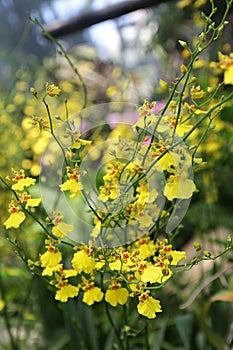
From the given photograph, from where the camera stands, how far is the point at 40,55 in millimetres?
2697

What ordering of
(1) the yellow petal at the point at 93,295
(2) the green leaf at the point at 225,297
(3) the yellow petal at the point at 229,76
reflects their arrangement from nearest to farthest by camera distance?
(3) the yellow petal at the point at 229,76
(1) the yellow petal at the point at 93,295
(2) the green leaf at the point at 225,297

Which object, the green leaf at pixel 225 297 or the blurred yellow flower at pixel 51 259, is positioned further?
the green leaf at pixel 225 297

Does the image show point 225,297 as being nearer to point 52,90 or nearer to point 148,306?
point 148,306

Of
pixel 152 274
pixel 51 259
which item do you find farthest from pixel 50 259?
pixel 152 274

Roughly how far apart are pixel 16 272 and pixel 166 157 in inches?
26.1

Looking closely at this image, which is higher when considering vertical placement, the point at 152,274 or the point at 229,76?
the point at 229,76

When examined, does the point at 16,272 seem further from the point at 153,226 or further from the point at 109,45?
the point at 109,45

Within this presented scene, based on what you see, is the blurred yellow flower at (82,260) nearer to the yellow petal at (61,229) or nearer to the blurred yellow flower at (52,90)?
the yellow petal at (61,229)

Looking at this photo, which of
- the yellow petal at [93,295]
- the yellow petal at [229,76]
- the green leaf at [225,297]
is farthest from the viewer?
the green leaf at [225,297]

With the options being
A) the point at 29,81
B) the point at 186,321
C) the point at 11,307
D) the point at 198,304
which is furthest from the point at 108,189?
the point at 29,81

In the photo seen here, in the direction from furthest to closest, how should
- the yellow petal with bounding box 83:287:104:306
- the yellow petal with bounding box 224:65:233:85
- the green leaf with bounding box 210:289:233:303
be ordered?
the green leaf with bounding box 210:289:233:303, the yellow petal with bounding box 83:287:104:306, the yellow petal with bounding box 224:65:233:85

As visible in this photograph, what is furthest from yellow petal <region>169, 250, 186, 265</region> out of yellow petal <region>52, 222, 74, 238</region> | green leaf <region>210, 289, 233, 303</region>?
green leaf <region>210, 289, 233, 303</region>

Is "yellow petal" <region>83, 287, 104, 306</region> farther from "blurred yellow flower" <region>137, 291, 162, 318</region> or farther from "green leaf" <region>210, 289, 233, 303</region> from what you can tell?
"green leaf" <region>210, 289, 233, 303</region>

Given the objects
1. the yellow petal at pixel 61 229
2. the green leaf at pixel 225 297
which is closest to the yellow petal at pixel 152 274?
the yellow petal at pixel 61 229
